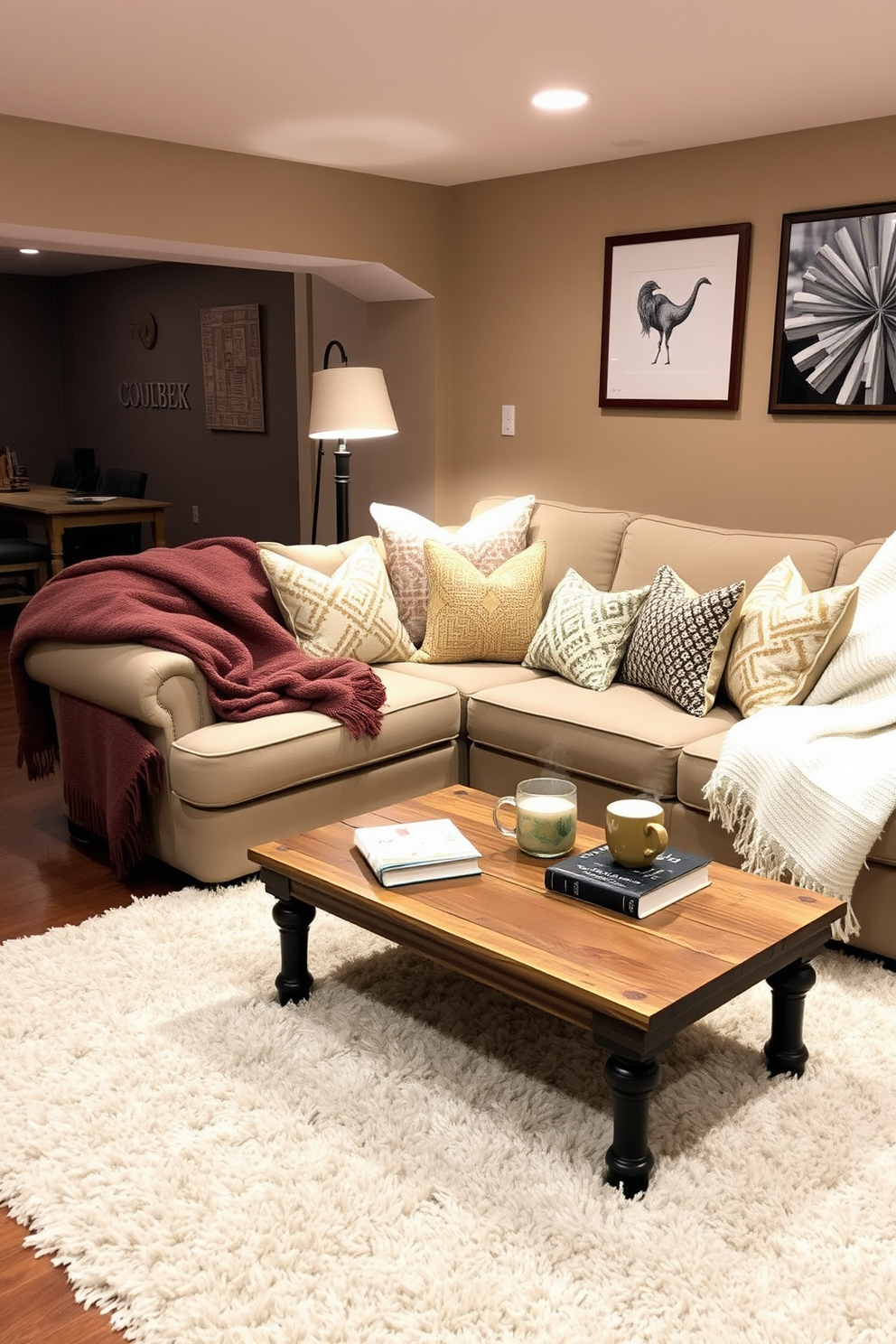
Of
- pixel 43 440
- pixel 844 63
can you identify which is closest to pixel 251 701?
pixel 844 63

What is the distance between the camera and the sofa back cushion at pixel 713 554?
348cm

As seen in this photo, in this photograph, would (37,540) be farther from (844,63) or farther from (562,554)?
(844,63)

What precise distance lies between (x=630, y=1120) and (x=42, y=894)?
1887 mm

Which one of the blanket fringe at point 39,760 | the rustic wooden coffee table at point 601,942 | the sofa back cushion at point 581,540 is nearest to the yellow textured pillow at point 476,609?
the sofa back cushion at point 581,540

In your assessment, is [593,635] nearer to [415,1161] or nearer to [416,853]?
[416,853]

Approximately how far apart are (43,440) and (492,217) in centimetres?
626

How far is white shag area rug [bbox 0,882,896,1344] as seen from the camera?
1.71m

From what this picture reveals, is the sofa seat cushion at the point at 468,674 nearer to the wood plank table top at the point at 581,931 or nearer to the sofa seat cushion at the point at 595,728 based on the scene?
the sofa seat cushion at the point at 595,728

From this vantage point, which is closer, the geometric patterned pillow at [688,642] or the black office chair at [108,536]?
the geometric patterned pillow at [688,642]

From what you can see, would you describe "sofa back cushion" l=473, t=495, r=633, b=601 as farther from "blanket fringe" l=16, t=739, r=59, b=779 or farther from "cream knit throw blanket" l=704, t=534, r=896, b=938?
"blanket fringe" l=16, t=739, r=59, b=779

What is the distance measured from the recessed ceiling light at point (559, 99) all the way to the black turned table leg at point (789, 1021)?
95.9 inches

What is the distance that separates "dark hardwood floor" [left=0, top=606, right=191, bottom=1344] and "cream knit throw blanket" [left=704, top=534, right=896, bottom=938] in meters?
1.53

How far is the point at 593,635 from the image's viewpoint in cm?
361

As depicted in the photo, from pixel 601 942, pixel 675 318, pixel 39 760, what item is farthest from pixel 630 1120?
pixel 675 318
